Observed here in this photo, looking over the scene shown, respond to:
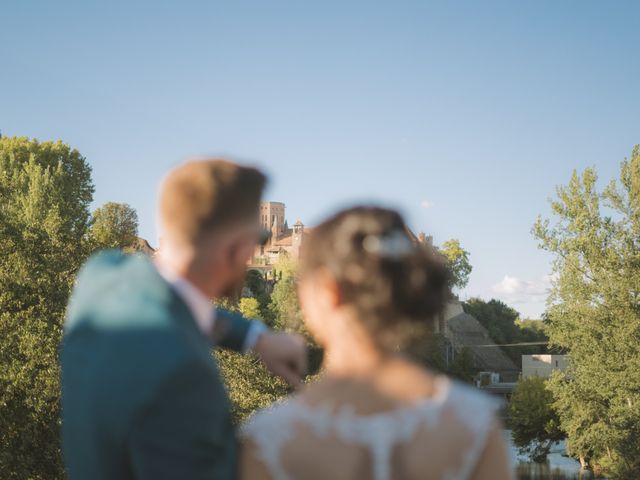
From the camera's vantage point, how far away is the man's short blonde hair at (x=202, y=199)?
182 cm

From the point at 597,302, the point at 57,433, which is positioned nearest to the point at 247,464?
the point at 57,433

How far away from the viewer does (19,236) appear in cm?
2130

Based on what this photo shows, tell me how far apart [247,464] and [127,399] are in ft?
0.97

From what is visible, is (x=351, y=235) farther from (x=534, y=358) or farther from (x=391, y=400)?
(x=534, y=358)

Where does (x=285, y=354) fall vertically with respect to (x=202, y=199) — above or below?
below

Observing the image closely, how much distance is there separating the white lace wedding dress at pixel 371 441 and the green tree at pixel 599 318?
3441 centimetres

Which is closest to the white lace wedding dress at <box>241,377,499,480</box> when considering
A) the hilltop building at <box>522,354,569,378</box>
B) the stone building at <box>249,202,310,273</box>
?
the hilltop building at <box>522,354,569,378</box>

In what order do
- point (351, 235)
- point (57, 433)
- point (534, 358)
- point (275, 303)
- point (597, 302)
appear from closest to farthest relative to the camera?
point (351, 235)
point (57, 433)
point (597, 302)
point (275, 303)
point (534, 358)

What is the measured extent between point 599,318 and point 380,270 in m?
35.9

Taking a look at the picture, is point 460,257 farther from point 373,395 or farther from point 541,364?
point 373,395

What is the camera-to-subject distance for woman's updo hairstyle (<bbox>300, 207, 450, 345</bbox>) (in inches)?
67.0

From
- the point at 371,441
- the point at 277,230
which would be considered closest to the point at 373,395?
the point at 371,441

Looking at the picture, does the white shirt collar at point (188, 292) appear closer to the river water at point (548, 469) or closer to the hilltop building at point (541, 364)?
the river water at point (548, 469)

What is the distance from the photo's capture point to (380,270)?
1.71 metres
